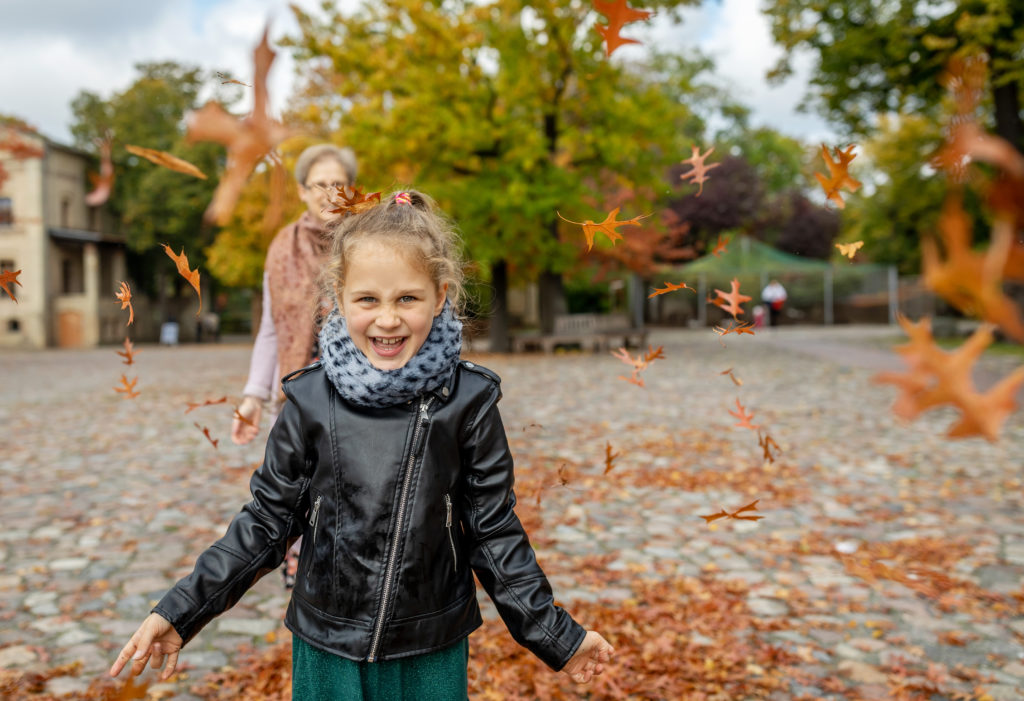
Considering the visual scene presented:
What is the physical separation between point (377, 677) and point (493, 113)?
15.7 m

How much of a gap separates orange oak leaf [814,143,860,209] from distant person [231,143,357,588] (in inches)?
73.7

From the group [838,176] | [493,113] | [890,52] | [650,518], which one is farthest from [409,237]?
[890,52]

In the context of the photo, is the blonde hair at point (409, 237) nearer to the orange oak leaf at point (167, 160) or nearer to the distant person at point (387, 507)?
Answer: the distant person at point (387, 507)

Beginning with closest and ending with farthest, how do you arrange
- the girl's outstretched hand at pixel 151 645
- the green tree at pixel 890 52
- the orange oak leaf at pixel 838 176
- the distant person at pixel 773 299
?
the orange oak leaf at pixel 838 176 → the girl's outstretched hand at pixel 151 645 → the green tree at pixel 890 52 → the distant person at pixel 773 299

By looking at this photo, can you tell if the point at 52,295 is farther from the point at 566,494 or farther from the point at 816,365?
the point at 566,494

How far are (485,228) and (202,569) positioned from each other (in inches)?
618

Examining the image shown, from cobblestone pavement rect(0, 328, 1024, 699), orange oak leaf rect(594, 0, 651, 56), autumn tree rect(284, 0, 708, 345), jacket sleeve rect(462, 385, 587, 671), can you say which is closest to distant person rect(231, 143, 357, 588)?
cobblestone pavement rect(0, 328, 1024, 699)

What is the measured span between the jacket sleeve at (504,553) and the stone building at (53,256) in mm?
32961

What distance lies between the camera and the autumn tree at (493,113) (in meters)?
16.0

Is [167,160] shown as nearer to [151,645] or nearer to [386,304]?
[386,304]

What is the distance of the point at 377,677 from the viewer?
1.93 m

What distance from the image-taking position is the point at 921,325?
816 millimetres

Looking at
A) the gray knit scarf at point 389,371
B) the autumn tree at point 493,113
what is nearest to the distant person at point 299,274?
the gray knit scarf at point 389,371

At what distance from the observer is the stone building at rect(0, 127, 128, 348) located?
106ft
